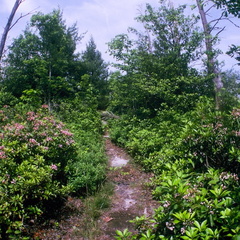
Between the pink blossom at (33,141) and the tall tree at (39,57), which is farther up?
the tall tree at (39,57)

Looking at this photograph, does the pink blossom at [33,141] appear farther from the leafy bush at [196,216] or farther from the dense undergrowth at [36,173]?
the leafy bush at [196,216]

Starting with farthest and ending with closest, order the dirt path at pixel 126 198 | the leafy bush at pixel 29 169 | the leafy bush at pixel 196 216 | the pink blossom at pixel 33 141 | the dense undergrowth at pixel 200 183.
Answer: the pink blossom at pixel 33 141, the dirt path at pixel 126 198, the leafy bush at pixel 29 169, the dense undergrowth at pixel 200 183, the leafy bush at pixel 196 216

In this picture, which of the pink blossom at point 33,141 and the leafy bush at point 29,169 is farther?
the pink blossom at point 33,141

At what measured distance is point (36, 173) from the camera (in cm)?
414

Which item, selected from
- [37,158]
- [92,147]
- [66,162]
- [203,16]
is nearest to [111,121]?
[92,147]

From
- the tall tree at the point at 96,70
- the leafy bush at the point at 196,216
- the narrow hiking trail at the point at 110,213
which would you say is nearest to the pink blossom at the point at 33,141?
the narrow hiking trail at the point at 110,213

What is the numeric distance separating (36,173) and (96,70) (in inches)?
802

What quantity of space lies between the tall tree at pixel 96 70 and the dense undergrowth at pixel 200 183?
15.7m

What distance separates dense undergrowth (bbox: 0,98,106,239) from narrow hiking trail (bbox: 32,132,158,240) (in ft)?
1.00

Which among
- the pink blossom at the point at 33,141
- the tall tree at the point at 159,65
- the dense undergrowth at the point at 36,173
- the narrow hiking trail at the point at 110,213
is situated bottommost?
the narrow hiking trail at the point at 110,213

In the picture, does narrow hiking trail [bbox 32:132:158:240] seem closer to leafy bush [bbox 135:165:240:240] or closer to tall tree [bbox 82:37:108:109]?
leafy bush [bbox 135:165:240:240]

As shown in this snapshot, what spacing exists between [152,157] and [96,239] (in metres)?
3.64

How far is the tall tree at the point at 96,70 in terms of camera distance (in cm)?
2298

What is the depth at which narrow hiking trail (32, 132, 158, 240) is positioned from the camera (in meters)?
4.09
